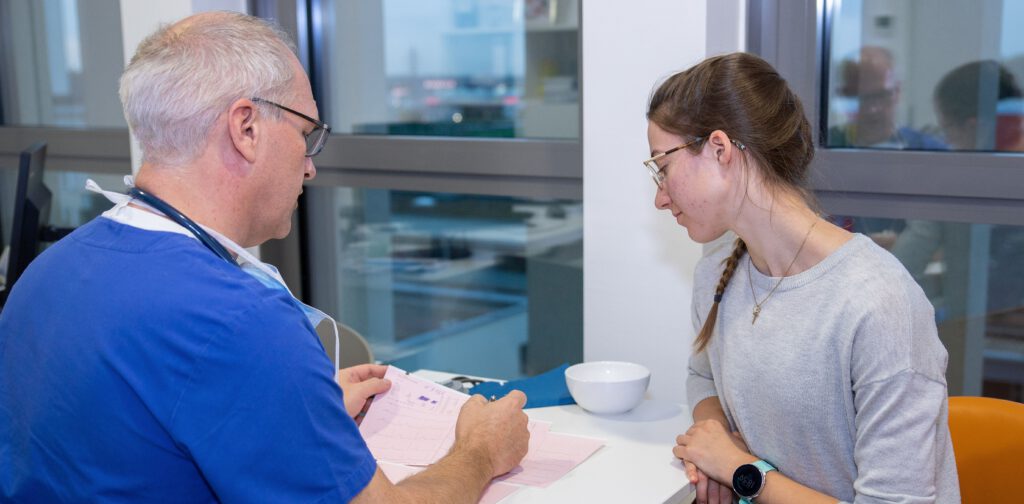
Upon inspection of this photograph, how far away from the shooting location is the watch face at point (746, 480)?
1.43m

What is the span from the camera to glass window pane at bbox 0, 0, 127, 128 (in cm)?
338

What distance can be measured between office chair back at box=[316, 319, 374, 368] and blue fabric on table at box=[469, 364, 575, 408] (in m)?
0.35

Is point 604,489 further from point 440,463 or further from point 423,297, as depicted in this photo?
point 423,297

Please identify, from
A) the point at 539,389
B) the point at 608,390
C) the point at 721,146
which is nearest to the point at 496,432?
the point at 608,390

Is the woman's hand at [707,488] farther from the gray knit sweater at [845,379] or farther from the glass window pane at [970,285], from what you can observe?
the glass window pane at [970,285]

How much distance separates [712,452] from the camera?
1474 millimetres

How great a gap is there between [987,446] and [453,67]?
5.87 ft

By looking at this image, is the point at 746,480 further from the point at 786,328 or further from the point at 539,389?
the point at 539,389

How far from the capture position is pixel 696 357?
67.7 inches

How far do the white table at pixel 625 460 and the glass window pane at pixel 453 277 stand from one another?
0.80 m

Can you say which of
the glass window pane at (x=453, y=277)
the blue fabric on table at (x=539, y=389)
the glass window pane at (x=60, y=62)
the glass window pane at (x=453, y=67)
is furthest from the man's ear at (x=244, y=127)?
the glass window pane at (x=60, y=62)

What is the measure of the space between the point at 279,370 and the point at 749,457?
80cm

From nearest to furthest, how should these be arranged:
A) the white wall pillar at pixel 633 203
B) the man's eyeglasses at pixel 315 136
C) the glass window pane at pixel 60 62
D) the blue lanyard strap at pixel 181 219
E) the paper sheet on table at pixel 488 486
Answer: the blue lanyard strap at pixel 181 219
the man's eyeglasses at pixel 315 136
the paper sheet on table at pixel 488 486
the white wall pillar at pixel 633 203
the glass window pane at pixel 60 62

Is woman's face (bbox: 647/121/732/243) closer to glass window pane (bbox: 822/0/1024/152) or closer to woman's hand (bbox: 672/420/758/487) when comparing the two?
woman's hand (bbox: 672/420/758/487)
